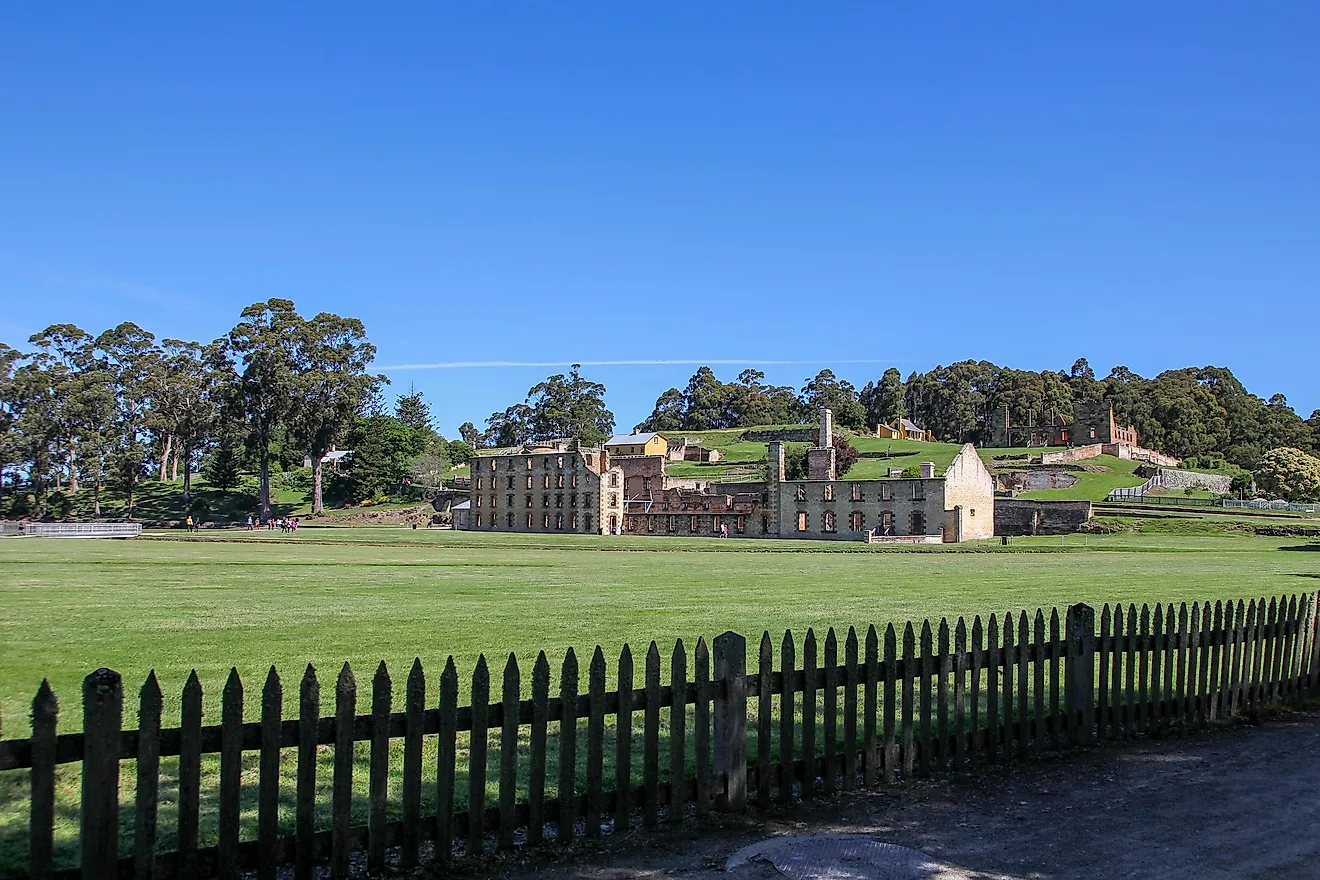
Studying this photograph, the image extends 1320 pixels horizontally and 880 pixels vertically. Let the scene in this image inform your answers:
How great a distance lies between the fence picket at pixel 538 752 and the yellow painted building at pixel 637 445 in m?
110

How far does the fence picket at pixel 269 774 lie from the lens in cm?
501

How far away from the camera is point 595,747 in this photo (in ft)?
19.9

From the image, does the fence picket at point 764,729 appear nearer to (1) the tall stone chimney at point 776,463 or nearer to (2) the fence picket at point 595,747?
(2) the fence picket at point 595,747

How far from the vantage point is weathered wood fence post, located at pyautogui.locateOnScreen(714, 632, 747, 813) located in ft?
21.2

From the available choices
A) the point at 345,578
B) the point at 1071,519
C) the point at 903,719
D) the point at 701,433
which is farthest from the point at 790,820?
the point at 701,433

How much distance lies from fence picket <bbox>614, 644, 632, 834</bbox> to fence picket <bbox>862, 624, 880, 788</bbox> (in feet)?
6.05

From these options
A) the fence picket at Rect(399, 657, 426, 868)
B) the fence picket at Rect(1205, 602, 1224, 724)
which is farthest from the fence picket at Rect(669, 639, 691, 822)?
the fence picket at Rect(1205, 602, 1224, 724)

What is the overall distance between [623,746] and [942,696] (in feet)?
9.54

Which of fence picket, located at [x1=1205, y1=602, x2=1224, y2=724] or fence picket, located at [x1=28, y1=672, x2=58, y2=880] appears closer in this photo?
fence picket, located at [x1=28, y1=672, x2=58, y2=880]

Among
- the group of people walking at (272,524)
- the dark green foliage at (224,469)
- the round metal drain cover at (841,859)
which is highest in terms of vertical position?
the dark green foliage at (224,469)

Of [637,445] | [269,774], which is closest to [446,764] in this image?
[269,774]

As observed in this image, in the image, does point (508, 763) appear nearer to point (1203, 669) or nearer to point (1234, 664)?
point (1203, 669)

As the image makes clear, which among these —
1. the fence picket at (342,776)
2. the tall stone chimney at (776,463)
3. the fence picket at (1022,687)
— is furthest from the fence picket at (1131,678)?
the tall stone chimney at (776,463)

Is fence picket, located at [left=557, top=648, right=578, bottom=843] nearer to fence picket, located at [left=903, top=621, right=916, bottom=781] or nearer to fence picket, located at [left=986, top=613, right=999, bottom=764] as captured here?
fence picket, located at [left=903, top=621, right=916, bottom=781]
